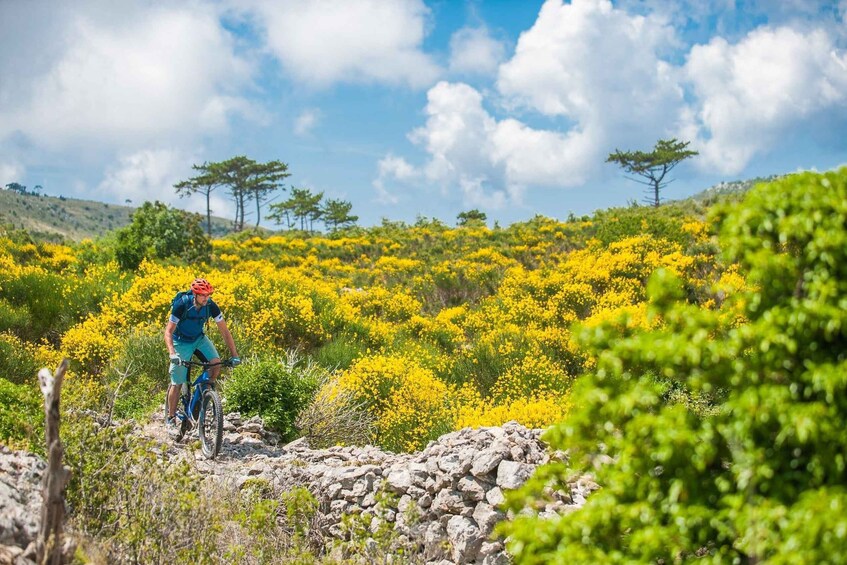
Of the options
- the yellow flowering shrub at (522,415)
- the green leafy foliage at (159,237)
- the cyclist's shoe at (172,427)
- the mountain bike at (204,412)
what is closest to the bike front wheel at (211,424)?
the mountain bike at (204,412)

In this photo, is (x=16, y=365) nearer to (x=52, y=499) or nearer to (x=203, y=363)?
(x=203, y=363)

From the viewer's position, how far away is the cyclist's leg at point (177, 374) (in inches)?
277

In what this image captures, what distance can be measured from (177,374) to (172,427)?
0.80 metres

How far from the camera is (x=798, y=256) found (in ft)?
8.04

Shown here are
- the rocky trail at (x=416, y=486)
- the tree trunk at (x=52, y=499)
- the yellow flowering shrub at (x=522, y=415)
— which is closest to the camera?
the tree trunk at (x=52, y=499)

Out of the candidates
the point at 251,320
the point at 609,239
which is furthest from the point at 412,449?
the point at 609,239

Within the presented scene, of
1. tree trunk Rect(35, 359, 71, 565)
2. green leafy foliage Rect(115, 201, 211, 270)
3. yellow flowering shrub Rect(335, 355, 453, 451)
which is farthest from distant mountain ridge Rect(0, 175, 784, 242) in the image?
tree trunk Rect(35, 359, 71, 565)

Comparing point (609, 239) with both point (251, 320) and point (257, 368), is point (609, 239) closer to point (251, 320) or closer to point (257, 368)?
point (251, 320)

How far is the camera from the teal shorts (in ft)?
23.1

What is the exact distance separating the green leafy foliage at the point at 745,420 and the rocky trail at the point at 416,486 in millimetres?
1515

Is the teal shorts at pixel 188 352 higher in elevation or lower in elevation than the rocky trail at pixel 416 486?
higher

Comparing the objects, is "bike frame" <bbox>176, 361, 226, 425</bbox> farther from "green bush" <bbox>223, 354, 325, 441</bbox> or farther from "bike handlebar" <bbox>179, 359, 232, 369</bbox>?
"green bush" <bbox>223, 354, 325, 441</bbox>

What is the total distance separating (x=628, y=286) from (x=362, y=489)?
12496 mm

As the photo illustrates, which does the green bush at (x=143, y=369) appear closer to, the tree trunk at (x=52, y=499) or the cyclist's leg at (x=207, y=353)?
the cyclist's leg at (x=207, y=353)
